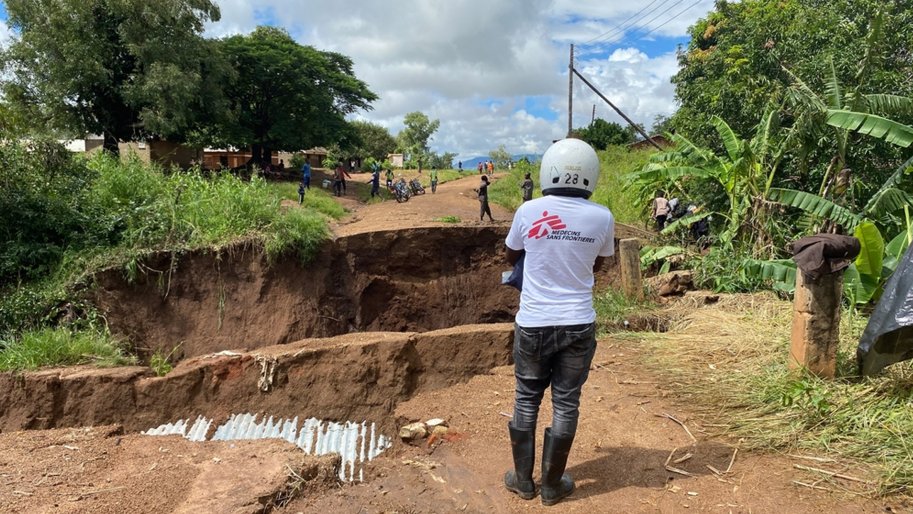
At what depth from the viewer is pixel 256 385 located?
509 cm

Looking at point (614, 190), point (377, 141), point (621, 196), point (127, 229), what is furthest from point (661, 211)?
point (377, 141)

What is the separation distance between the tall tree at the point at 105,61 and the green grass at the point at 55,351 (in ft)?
41.4

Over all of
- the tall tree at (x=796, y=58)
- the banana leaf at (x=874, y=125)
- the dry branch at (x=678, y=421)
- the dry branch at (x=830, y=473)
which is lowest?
the dry branch at (x=678, y=421)

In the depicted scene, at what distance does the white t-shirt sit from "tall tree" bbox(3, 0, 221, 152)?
54.5 feet

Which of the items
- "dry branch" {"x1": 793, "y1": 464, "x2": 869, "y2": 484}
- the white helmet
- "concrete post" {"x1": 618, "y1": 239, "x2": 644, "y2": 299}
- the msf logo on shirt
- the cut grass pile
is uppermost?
the white helmet

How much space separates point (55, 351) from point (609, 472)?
5149mm

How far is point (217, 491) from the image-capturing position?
3.16 metres

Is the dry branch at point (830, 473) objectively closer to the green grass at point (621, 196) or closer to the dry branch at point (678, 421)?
the dry branch at point (678, 421)

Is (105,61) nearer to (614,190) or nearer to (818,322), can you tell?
(614,190)

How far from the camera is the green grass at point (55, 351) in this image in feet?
16.9

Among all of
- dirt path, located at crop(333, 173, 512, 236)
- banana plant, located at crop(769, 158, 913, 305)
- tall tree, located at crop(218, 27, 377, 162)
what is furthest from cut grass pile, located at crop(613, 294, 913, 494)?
tall tree, located at crop(218, 27, 377, 162)

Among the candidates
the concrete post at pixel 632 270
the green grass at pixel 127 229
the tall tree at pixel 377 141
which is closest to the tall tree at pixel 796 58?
the concrete post at pixel 632 270

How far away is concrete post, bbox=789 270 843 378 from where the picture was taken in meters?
3.92

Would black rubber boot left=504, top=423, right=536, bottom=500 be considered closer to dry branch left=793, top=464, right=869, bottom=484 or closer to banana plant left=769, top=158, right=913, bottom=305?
dry branch left=793, top=464, right=869, bottom=484
